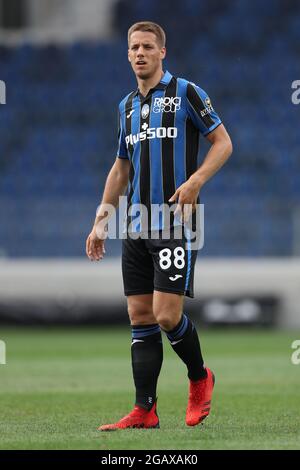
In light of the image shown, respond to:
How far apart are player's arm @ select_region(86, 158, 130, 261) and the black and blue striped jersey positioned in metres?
0.26

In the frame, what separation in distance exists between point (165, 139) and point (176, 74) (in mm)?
14805

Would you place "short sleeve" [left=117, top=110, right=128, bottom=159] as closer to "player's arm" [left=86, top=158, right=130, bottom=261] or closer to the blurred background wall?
"player's arm" [left=86, top=158, right=130, bottom=261]

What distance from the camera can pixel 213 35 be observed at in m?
21.0

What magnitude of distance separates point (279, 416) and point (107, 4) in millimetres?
16560

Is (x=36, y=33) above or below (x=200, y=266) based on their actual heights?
above

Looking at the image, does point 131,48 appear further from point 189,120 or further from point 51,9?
point 51,9

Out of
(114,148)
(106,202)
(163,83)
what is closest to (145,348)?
(106,202)

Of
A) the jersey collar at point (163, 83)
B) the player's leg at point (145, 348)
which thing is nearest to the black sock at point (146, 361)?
the player's leg at point (145, 348)

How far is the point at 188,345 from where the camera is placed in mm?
5879

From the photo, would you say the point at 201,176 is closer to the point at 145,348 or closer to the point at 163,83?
A: the point at 163,83

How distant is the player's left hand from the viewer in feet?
18.4

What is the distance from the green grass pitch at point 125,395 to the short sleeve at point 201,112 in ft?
5.25

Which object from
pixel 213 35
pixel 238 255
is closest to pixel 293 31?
pixel 213 35

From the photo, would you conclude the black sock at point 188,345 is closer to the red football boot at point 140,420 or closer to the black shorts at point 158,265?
the black shorts at point 158,265
